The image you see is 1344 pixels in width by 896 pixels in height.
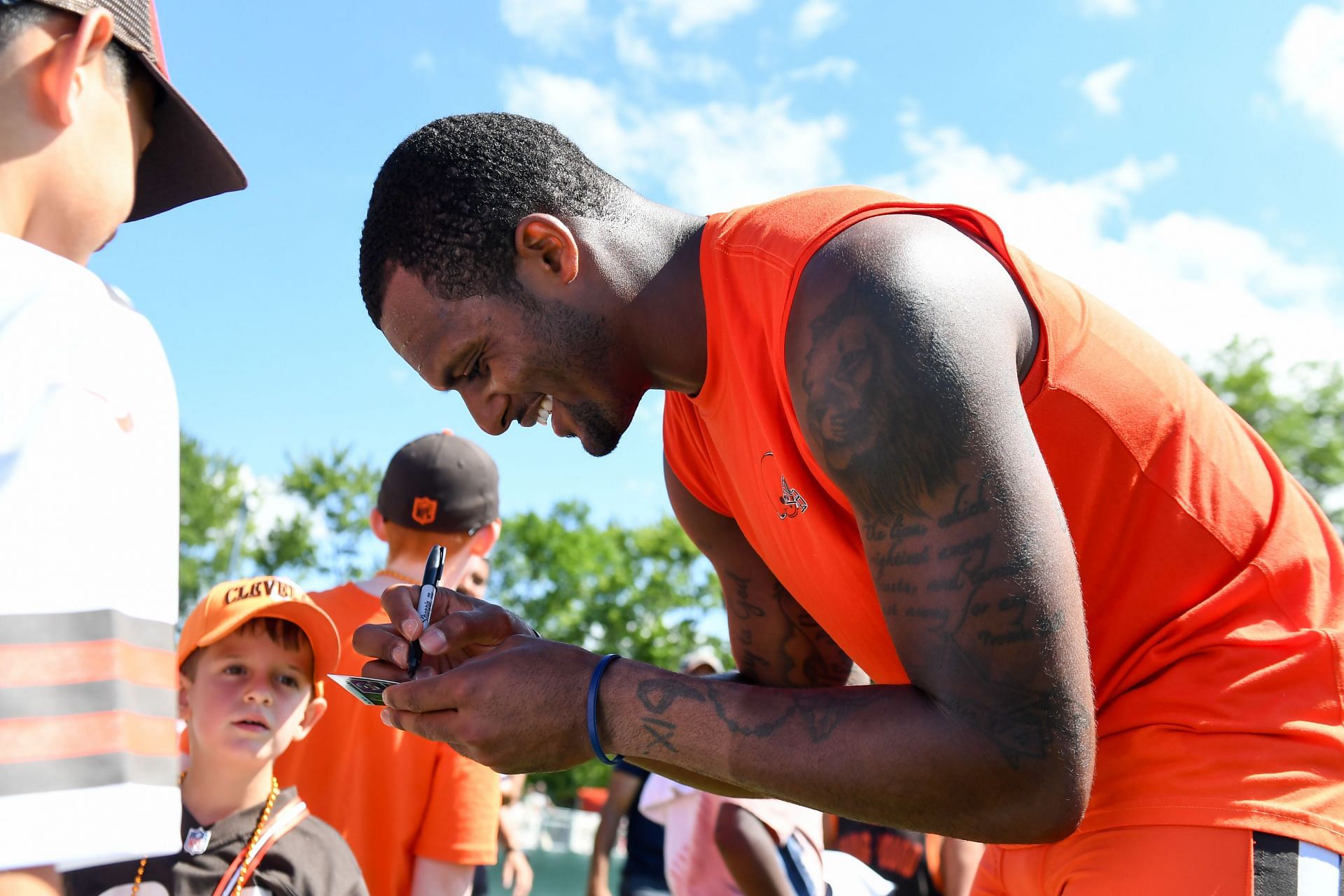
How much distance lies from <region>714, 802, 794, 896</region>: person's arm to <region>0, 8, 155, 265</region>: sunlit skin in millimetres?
3623

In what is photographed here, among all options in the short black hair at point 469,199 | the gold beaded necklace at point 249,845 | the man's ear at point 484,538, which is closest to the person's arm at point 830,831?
the man's ear at point 484,538

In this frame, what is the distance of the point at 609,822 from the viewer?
22.5 feet

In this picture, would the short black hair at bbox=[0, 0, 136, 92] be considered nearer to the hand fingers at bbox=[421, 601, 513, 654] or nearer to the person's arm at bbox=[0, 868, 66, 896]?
the person's arm at bbox=[0, 868, 66, 896]

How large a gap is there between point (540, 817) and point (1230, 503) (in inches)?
1135

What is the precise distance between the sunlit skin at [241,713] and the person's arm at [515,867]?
2.37 metres

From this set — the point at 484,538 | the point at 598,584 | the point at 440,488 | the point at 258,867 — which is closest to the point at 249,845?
the point at 258,867

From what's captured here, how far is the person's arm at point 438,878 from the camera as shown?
4.06 meters

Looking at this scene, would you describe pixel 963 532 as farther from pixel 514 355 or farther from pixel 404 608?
pixel 404 608

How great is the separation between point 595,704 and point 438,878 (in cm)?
253

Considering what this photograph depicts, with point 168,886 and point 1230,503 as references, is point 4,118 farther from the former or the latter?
point 168,886

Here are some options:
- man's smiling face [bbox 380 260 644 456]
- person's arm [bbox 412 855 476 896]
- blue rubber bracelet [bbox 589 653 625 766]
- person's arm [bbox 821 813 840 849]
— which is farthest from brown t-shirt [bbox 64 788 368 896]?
person's arm [bbox 821 813 840 849]

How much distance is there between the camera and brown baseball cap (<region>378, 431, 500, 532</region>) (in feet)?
15.0

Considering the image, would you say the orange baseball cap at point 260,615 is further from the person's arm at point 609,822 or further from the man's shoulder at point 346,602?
the person's arm at point 609,822

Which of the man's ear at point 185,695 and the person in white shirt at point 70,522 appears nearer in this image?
the person in white shirt at point 70,522
